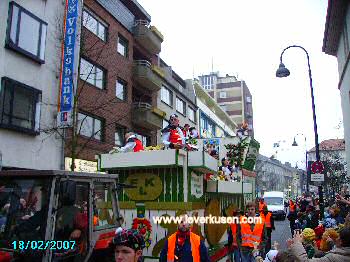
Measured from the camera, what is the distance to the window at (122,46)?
966 inches

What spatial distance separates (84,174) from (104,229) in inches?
34.9

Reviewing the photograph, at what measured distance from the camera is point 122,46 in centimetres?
2500

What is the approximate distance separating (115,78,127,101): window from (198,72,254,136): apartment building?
54.0 m

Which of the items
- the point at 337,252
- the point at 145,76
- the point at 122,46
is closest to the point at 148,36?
the point at 122,46

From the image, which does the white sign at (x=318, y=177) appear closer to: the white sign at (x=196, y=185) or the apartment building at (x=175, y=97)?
the white sign at (x=196, y=185)

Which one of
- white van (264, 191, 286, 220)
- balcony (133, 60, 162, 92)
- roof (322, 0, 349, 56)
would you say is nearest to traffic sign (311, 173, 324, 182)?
roof (322, 0, 349, 56)

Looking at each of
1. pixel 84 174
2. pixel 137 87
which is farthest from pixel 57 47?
pixel 84 174

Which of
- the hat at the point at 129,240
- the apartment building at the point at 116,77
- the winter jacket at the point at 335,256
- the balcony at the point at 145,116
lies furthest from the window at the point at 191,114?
the hat at the point at 129,240

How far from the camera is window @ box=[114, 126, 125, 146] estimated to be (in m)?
22.8

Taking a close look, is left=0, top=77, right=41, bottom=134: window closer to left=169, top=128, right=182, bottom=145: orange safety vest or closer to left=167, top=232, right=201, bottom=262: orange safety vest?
left=169, top=128, right=182, bottom=145: orange safety vest

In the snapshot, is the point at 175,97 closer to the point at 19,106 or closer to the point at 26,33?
the point at 26,33

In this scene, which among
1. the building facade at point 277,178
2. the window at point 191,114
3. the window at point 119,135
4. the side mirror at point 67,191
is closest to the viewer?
the side mirror at point 67,191

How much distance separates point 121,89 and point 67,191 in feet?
66.7

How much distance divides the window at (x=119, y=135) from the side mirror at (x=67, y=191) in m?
18.2
